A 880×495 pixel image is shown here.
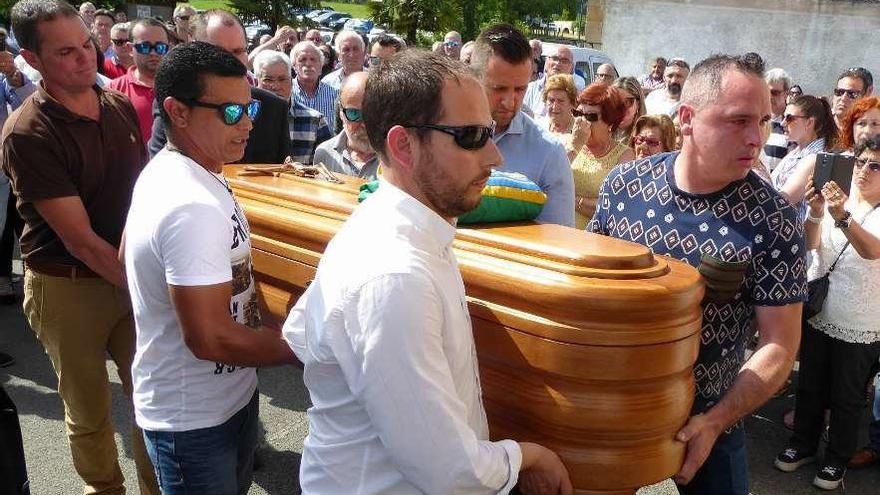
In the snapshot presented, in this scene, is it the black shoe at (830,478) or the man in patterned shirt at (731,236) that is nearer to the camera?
the man in patterned shirt at (731,236)

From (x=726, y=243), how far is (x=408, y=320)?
1.11 meters

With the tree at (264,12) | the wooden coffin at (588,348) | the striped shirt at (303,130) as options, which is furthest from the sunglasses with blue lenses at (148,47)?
the tree at (264,12)

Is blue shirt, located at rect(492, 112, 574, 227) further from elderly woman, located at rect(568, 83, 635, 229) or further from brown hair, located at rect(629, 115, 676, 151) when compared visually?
brown hair, located at rect(629, 115, 676, 151)

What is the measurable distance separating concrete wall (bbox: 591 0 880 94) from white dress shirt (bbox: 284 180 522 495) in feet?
55.0

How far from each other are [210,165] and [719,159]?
1389 mm

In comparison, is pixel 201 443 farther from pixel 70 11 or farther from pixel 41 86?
pixel 70 11

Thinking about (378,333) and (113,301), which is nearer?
(378,333)

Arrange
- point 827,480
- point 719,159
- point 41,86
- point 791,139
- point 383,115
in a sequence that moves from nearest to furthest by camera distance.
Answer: point 383,115 < point 719,159 < point 41,86 < point 827,480 < point 791,139

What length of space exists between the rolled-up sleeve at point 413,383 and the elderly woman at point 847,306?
2.81 meters

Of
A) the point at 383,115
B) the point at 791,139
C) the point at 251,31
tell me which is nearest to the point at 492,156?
the point at 383,115

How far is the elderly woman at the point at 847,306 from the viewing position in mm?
3467

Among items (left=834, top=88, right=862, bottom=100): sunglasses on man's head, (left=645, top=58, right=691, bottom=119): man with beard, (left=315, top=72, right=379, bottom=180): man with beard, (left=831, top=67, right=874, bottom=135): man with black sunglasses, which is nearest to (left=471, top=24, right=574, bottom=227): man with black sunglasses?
(left=315, top=72, right=379, bottom=180): man with beard

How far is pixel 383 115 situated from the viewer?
1.31 m

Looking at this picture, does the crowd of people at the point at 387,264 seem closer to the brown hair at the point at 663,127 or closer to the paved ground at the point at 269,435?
the paved ground at the point at 269,435
